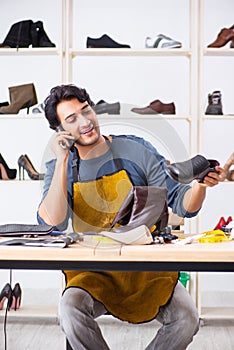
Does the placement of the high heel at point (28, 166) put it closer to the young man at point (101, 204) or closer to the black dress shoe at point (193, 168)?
the young man at point (101, 204)

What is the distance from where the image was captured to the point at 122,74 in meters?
4.67

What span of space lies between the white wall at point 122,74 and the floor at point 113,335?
0.76 metres

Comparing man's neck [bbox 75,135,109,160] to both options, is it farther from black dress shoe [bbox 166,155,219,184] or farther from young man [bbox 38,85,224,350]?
black dress shoe [bbox 166,155,219,184]

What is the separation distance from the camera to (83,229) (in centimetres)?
256

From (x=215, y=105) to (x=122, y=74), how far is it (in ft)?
2.63

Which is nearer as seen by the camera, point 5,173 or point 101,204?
point 101,204

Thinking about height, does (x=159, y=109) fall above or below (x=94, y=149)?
above

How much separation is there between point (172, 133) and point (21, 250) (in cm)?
84

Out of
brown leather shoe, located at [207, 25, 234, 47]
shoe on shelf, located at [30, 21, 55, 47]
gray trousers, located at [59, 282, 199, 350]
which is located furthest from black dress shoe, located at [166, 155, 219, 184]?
shoe on shelf, located at [30, 21, 55, 47]

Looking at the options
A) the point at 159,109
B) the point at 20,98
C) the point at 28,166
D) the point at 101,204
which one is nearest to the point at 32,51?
the point at 20,98

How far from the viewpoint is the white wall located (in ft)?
15.1

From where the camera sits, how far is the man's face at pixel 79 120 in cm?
252

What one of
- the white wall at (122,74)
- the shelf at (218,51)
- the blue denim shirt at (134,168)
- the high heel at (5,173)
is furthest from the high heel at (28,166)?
the blue denim shirt at (134,168)

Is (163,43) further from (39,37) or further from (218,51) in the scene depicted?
(39,37)
